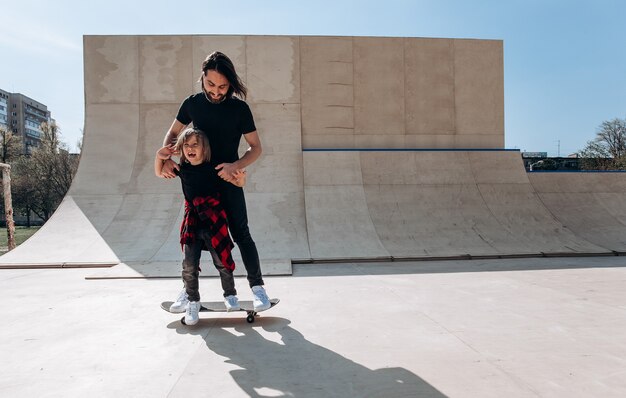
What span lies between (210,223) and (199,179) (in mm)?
284

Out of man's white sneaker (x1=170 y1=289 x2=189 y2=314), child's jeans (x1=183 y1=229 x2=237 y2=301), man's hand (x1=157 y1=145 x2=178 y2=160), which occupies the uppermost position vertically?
man's hand (x1=157 y1=145 x2=178 y2=160)

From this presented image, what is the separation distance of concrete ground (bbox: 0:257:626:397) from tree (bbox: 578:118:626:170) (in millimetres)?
31791

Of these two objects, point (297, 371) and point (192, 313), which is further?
point (192, 313)

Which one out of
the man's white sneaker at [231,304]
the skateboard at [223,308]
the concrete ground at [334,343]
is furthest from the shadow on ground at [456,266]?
the man's white sneaker at [231,304]

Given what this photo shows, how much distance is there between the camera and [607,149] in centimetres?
3272

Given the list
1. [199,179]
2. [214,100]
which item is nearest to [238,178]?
[199,179]

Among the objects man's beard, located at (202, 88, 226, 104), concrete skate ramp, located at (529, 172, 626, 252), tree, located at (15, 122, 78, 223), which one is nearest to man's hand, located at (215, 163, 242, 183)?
man's beard, located at (202, 88, 226, 104)

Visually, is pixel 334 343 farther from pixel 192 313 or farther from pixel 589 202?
pixel 589 202

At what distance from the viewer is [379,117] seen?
29.7 feet

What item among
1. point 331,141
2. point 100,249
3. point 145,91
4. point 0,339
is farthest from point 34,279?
point 331,141

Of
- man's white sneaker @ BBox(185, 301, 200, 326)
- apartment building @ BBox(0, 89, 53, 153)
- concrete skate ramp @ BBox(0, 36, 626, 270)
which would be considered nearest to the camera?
man's white sneaker @ BBox(185, 301, 200, 326)

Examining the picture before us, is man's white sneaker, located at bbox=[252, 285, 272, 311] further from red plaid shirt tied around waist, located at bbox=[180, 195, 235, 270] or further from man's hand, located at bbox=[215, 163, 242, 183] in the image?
man's hand, located at bbox=[215, 163, 242, 183]

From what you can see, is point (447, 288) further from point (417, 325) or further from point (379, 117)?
point (379, 117)

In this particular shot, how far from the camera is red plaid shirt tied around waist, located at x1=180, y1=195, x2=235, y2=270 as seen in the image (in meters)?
2.72
